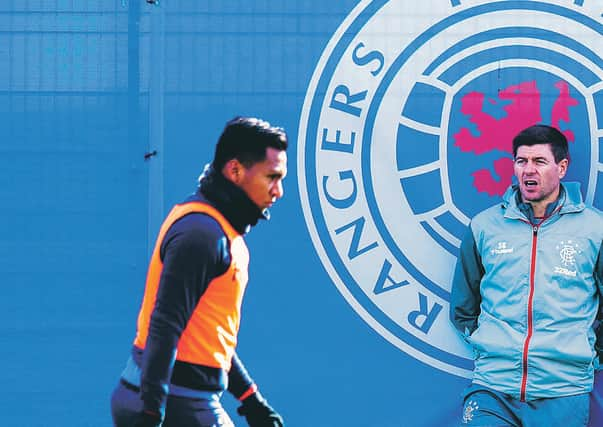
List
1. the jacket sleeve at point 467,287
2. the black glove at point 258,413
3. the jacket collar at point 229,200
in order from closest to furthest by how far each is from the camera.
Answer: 1. the jacket collar at point 229,200
2. the black glove at point 258,413
3. the jacket sleeve at point 467,287

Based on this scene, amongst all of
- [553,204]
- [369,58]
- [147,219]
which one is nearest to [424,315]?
[553,204]

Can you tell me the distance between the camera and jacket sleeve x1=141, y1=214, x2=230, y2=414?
1.98 m

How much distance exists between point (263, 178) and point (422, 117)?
3.96ft

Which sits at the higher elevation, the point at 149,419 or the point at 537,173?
the point at 537,173

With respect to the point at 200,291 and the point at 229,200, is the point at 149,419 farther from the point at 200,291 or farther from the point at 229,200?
the point at 229,200

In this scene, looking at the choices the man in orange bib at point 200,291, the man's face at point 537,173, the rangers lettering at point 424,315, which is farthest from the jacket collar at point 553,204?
the man in orange bib at point 200,291

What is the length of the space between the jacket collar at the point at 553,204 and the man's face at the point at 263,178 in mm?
1149

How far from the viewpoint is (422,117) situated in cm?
327

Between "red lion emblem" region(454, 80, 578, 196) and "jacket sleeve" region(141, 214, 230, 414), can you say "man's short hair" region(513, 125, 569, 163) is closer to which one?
"red lion emblem" region(454, 80, 578, 196)

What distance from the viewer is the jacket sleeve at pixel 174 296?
6.50 ft

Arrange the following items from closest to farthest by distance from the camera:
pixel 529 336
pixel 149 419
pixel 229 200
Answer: pixel 149 419, pixel 229 200, pixel 529 336

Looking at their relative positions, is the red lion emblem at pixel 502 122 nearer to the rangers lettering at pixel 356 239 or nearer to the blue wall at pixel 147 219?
the rangers lettering at pixel 356 239

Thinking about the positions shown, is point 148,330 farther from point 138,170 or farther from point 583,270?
point 583,270

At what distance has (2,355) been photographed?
3.26 meters
